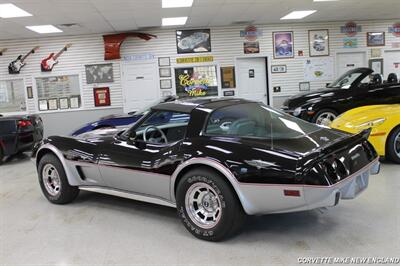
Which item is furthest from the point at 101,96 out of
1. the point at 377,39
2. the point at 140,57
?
the point at 377,39

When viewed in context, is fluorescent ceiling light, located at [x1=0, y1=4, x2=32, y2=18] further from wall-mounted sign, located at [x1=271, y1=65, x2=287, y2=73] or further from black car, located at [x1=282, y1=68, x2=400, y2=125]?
wall-mounted sign, located at [x1=271, y1=65, x2=287, y2=73]

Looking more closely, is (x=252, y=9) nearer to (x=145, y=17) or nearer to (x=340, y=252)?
(x=145, y=17)

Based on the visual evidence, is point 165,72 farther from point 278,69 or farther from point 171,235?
point 171,235

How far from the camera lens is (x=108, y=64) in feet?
39.5

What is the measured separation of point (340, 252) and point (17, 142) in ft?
24.0

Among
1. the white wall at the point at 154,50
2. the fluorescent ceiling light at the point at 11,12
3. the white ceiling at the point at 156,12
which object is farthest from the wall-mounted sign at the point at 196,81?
the fluorescent ceiling light at the point at 11,12

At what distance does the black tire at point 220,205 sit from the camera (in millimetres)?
3303

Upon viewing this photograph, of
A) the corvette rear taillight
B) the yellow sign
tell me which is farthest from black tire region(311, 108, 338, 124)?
the corvette rear taillight

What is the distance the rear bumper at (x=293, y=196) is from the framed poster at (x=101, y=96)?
9656 millimetres

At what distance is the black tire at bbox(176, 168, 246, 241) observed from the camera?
3303mm

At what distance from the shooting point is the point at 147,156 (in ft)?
12.9

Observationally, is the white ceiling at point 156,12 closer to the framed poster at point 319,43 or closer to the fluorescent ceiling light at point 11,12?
the fluorescent ceiling light at point 11,12

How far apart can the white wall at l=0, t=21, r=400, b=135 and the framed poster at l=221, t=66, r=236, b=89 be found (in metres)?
0.16

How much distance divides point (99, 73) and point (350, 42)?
8290 millimetres
